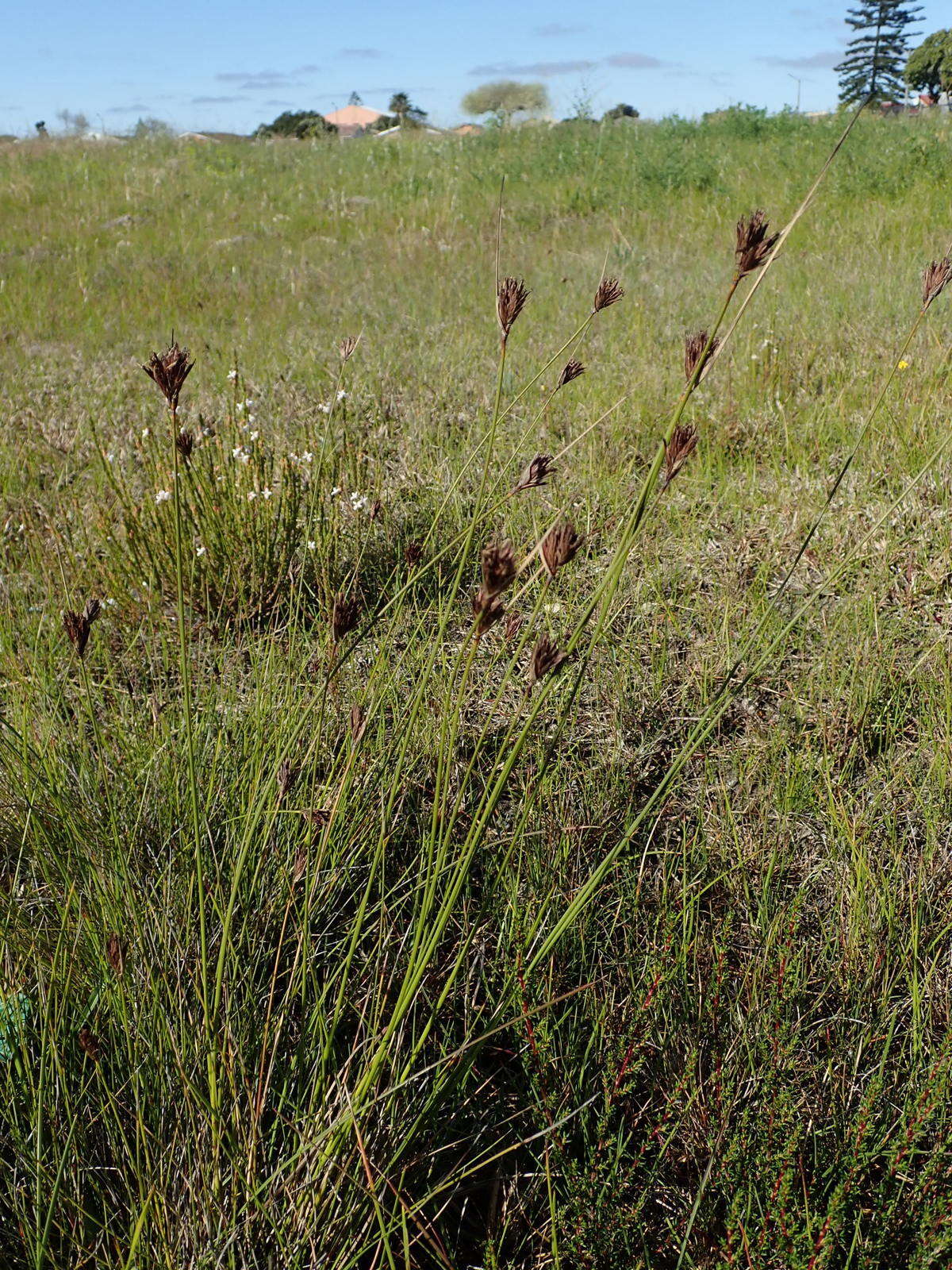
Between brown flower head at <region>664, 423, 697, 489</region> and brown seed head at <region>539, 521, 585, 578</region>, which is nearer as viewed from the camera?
brown seed head at <region>539, 521, 585, 578</region>

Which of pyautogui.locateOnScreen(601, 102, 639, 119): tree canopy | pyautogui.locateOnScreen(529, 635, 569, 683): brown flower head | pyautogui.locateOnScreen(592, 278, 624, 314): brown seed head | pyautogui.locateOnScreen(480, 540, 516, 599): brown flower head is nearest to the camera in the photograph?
pyautogui.locateOnScreen(480, 540, 516, 599): brown flower head

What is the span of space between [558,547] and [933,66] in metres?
34.1

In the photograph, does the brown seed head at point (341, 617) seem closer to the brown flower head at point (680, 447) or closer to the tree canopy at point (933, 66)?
the brown flower head at point (680, 447)

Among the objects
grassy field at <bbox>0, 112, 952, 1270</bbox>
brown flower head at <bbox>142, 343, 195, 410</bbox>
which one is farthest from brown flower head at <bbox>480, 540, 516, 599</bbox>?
brown flower head at <bbox>142, 343, 195, 410</bbox>

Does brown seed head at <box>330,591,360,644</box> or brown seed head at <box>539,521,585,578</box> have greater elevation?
brown seed head at <box>539,521,585,578</box>

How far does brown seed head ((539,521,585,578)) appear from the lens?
87cm

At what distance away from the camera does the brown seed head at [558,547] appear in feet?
2.85

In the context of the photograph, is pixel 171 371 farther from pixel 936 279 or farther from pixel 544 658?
pixel 936 279

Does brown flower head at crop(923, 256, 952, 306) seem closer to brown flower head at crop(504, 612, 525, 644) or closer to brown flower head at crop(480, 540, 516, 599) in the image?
brown flower head at crop(504, 612, 525, 644)

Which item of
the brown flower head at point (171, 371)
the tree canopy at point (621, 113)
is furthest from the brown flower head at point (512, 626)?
the tree canopy at point (621, 113)

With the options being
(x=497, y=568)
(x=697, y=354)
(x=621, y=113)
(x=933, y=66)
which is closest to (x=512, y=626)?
(x=697, y=354)

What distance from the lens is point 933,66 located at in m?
27.5

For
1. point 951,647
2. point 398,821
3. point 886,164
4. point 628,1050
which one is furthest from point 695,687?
point 886,164

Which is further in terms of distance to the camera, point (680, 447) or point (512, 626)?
point (512, 626)
